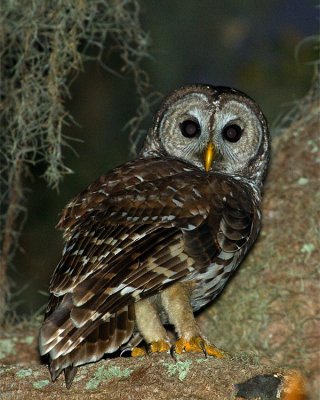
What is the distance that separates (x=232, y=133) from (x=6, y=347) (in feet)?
6.05

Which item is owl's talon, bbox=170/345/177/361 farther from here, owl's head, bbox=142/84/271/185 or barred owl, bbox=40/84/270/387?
owl's head, bbox=142/84/271/185

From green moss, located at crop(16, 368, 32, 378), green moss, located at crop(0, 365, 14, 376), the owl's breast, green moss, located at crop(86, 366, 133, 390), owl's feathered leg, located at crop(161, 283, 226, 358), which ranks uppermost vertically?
the owl's breast

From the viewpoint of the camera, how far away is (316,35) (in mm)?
6625

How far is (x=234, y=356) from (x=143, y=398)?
0.60m

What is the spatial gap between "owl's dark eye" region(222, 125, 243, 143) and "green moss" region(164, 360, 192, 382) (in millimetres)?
1757

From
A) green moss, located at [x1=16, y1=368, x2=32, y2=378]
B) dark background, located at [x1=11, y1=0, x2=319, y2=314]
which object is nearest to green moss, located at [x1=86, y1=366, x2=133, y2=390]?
green moss, located at [x1=16, y1=368, x2=32, y2=378]

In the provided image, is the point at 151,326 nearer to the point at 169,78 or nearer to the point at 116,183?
the point at 116,183

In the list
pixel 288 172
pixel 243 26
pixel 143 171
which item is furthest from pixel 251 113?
pixel 243 26

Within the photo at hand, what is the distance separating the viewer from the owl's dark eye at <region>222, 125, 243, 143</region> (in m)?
5.67

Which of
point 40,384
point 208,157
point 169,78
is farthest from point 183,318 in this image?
point 169,78

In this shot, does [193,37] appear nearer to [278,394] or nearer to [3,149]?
[3,149]

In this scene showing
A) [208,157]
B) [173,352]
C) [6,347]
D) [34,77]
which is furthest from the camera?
[34,77]

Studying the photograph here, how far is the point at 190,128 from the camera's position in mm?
5715

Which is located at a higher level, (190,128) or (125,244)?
(190,128)
